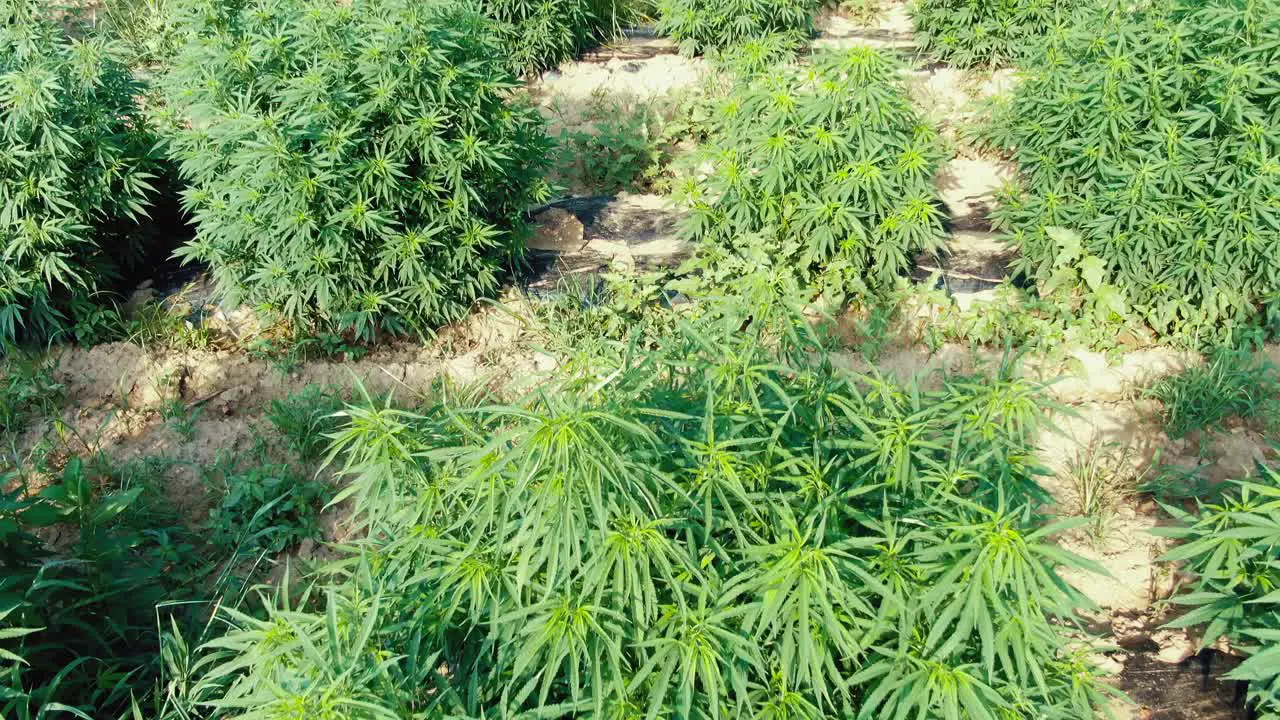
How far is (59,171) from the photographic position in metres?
4.75

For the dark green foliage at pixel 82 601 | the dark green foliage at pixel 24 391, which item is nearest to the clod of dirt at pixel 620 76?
the dark green foliage at pixel 24 391

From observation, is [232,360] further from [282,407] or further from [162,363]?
[282,407]

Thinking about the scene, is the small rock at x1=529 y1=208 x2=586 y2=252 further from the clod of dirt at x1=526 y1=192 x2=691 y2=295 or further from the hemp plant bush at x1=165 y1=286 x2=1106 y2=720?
the hemp plant bush at x1=165 y1=286 x2=1106 y2=720

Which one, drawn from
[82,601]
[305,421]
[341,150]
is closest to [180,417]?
[305,421]

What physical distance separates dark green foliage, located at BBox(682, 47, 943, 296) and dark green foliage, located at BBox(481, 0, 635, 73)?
2963 mm

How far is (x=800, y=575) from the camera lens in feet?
6.82

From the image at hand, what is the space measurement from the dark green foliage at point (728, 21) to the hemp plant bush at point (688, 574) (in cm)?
574

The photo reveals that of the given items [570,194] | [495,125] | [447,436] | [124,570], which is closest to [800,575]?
[447,436]

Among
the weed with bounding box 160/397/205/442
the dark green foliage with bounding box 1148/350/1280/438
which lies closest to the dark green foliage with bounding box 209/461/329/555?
the weed with bounding box 160/397/205/442

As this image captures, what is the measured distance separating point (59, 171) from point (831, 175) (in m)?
4.06

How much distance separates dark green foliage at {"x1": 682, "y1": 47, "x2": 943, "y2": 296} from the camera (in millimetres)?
4898

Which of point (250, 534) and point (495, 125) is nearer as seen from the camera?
point (250, 534)

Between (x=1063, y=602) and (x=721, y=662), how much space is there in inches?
32.5

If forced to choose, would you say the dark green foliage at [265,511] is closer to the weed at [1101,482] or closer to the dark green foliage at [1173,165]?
the weed at [1101,482]
